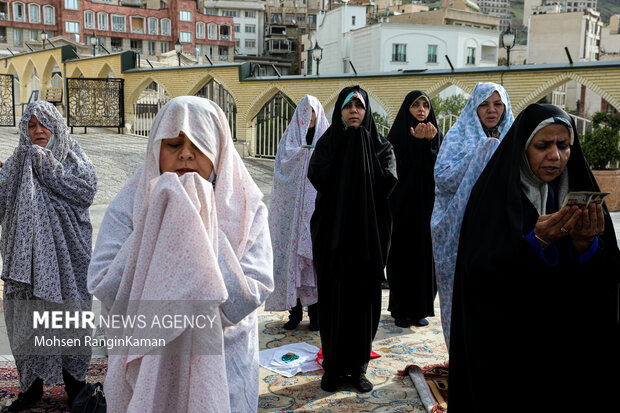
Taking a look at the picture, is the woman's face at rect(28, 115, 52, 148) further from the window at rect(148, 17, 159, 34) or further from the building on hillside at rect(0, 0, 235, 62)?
the window at rect(148, 17, 159, 34)

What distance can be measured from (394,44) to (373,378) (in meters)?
36.7

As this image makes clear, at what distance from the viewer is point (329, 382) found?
10.9 feet

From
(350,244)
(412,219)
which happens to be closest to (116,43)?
(412,219)

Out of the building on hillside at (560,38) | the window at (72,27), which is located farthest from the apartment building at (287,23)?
the building on hillside at (560,38)

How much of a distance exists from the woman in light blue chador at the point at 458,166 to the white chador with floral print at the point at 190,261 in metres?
1.60

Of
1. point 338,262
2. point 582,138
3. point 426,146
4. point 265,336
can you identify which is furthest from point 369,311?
point 582,138

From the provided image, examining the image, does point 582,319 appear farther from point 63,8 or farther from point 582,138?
point 63,8

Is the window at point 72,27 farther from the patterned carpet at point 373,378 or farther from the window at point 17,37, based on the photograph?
the patterned carpet at point 373,378

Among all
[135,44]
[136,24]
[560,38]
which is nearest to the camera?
[560,38]

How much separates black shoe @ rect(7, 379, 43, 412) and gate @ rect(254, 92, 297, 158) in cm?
1193

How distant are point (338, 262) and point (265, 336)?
1.25m

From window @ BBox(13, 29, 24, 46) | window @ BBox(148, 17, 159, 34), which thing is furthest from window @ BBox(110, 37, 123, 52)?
window @ BBox(13, 29, 24, 46)

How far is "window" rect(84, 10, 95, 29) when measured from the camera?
54094 mm

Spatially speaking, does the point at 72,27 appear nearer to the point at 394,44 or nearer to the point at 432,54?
the point at 394,44
